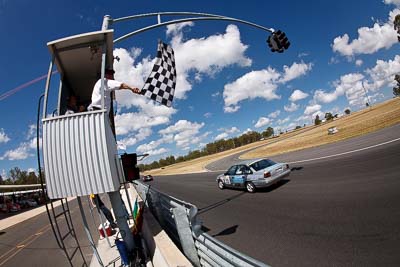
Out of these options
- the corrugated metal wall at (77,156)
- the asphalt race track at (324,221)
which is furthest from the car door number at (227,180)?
the corrugated metal wall at (77,156)

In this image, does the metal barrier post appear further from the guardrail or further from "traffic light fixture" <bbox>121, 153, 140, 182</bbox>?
"traffic light fixture" <bbox>121, 153, 140, 182</bbox>

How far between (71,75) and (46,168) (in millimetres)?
2422

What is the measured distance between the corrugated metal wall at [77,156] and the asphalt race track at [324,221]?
11.1ft

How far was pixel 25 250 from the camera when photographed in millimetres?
10094

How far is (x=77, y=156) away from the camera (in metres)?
4.04

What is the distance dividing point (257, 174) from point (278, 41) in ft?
19.5

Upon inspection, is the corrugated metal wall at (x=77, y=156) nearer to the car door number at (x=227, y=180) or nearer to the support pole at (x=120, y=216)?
the support pole at (x=120, y=216)

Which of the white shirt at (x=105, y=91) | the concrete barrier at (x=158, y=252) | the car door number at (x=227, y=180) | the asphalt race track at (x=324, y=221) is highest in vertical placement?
the white shirt at (x=105, y=91)

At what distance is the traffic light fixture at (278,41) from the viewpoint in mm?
9370

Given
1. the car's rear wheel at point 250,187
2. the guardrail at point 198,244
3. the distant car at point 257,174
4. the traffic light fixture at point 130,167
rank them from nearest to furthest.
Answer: the guardrail at point 198,244 < the traffic light fixture at point 130,167 < the distant car at point 257,174 < the car's rear wheel at point 250,187

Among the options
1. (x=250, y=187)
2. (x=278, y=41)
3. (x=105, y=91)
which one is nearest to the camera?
(x=105, y=91)

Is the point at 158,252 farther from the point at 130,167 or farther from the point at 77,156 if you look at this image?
the point at 77,156

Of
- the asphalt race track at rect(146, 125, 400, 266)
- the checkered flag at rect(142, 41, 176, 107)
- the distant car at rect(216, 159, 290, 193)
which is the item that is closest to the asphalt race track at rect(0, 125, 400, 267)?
the asphalt race track at rect(146, 125, 400, 266)

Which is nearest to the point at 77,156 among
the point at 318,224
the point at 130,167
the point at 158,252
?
the point at 130,167
